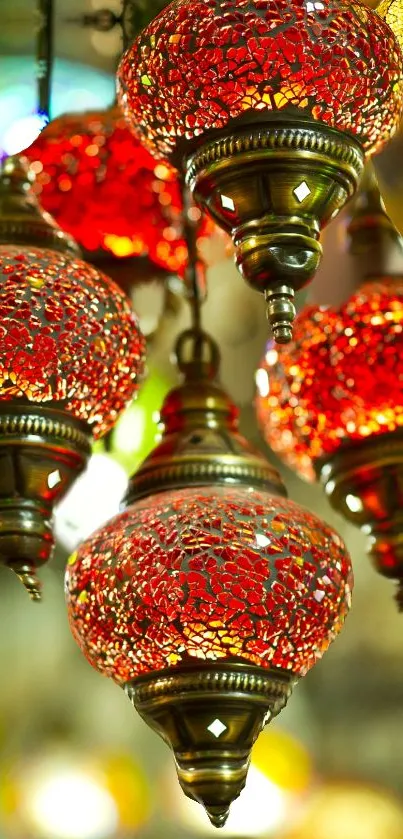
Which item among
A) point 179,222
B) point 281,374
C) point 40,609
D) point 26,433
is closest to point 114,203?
point 179,222

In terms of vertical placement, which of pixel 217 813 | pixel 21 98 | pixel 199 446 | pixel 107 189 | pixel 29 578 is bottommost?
pixel 217 813

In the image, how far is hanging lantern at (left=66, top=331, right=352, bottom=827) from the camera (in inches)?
26.9

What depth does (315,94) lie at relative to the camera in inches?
23.1

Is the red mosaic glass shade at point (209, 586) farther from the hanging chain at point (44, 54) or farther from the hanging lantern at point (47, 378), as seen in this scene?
the hanging chain at point (44, 54)

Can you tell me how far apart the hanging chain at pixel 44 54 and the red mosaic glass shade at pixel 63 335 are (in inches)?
2.9

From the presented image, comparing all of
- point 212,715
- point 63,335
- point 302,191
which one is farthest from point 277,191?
point 212,715

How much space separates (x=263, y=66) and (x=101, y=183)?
0.40 m

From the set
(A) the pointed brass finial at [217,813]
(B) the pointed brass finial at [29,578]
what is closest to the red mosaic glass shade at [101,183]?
(B) the pointed brass finial at [29,578]

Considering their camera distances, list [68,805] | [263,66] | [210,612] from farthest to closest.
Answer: [68,805]
[210,612]
[263,66]

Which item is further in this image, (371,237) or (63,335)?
(371,237)

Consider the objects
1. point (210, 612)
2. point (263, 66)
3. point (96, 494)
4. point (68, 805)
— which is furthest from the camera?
point (68, 805)

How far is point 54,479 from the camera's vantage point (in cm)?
73

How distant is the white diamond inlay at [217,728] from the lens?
700 millimetres

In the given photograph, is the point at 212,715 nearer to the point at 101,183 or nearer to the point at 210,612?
the point at 210,612
